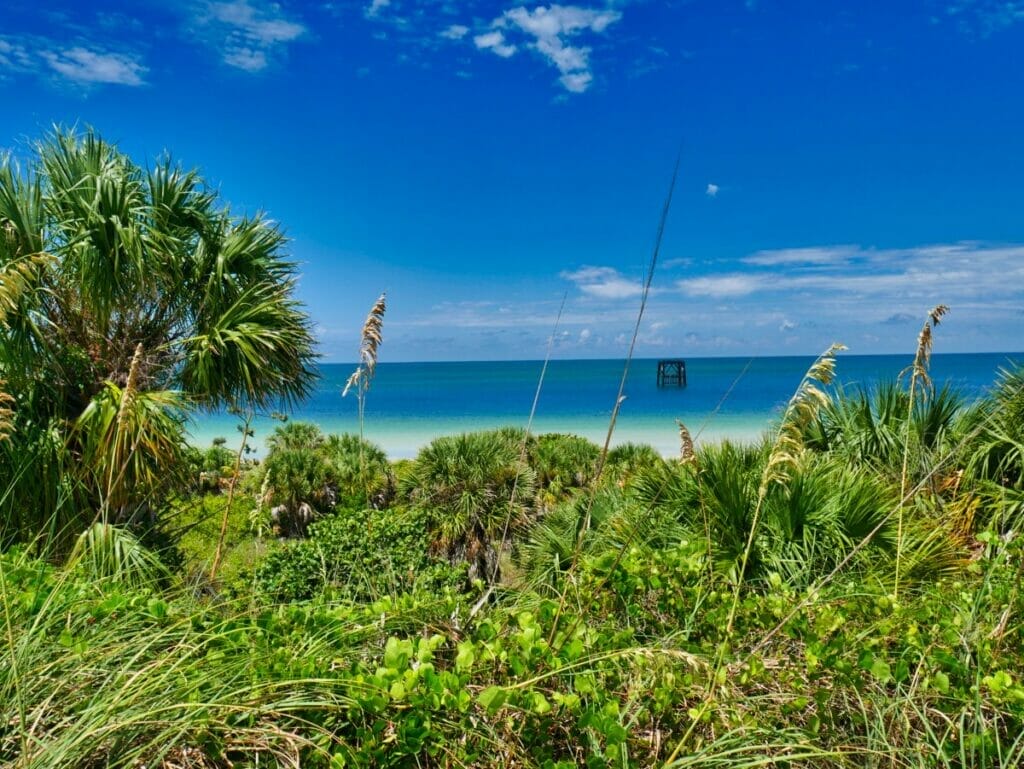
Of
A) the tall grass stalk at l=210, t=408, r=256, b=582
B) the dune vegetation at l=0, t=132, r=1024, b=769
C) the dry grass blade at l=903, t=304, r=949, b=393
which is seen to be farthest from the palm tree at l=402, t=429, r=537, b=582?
the dry grass blade at l=903, t=304, r=949, b=393

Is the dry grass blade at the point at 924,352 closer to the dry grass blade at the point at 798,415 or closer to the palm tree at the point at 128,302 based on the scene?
the dry grass blade at the point at 798,415

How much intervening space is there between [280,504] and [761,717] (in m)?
16.7

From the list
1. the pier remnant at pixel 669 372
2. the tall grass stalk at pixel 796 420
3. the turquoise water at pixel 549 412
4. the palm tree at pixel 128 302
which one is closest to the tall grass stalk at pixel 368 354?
the tall grass stalk at pixel 796 420

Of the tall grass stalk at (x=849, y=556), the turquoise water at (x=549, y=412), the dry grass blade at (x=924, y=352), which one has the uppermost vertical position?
the dry grass blade at (x=924, y=352)

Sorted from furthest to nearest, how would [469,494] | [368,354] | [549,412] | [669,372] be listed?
[669,372], [549,412], [469,494], [368,354]

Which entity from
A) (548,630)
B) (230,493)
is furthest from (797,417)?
(230,493)

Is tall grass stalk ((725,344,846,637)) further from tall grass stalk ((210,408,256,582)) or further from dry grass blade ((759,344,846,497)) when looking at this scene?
tall grass stalk ((210,408,256,582))

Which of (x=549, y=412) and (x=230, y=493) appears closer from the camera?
(x=230, y=493)

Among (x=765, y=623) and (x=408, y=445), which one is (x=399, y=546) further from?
(x=408, y=445)

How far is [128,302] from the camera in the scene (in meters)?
6.80

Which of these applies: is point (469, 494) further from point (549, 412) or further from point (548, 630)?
point (549, 412)

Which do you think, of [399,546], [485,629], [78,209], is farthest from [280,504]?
[485,629]

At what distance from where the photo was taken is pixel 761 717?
1.83 m

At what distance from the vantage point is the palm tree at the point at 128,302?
5.98 meters
